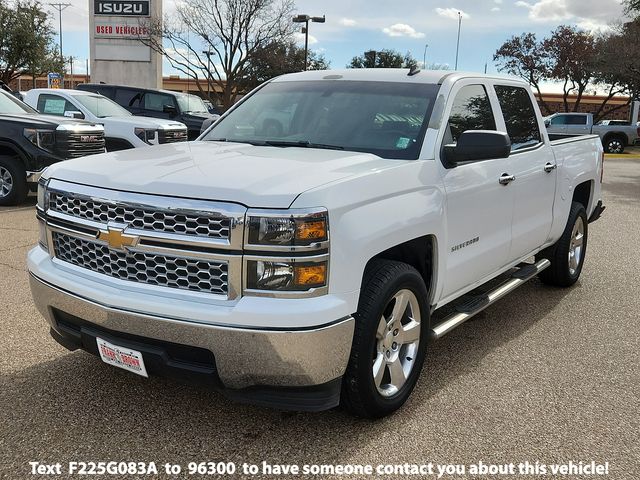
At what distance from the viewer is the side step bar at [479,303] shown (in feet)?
12.5

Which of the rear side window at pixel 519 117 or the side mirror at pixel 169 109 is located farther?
the side mirror at pixel 169 109

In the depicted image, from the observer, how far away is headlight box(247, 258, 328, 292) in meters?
2.76

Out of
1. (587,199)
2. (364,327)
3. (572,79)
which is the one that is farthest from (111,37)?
(364,327)

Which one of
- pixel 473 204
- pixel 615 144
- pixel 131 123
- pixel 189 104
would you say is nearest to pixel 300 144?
pixel 473 204

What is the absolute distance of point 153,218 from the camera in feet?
9.49

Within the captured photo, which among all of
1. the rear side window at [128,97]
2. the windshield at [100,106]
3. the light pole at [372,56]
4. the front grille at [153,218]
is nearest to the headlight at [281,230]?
the front grille at [153,218]

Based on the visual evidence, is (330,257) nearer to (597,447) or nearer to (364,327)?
(364,327)

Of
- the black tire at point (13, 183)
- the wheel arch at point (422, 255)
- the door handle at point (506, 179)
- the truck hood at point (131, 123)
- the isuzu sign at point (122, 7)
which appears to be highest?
the isuzu sign at point (122, 7)

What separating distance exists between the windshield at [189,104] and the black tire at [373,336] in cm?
1532

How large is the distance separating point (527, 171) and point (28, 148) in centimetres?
759

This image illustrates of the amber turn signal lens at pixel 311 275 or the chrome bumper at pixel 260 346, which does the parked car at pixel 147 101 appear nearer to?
the chrome bumper at pixel 260 346

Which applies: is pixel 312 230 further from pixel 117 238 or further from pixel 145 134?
pixel 145 134

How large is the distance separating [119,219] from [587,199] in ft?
16.3

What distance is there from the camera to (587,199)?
6434 millimetres
